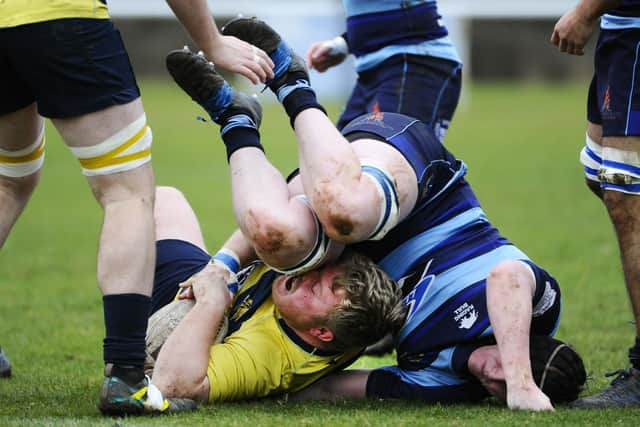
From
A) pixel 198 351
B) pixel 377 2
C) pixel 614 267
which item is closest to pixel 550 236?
pixel 614 267

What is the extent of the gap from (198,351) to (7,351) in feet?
5.38

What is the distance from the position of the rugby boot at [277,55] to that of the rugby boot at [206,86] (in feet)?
0.53

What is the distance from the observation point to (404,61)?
5590 mm

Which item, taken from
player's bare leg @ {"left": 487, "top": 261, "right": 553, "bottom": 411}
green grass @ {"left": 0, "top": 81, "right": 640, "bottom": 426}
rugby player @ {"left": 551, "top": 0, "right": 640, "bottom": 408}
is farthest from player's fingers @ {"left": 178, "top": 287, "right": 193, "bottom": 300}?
rugby player @ {"left": 551, "top": 0, "right": 640, "bottom": 408}

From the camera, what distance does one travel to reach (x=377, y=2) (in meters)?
5.63

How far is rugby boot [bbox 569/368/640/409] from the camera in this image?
4047mm

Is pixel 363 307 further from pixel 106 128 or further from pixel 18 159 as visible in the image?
pixel 18 159

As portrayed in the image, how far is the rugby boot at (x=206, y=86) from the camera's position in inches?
171

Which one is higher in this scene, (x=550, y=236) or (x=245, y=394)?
(x=245, y=394)

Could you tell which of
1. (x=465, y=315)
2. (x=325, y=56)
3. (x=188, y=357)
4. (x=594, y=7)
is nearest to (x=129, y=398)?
(x=188, y=357)

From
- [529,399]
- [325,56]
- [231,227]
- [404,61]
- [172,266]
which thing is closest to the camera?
[529,399]

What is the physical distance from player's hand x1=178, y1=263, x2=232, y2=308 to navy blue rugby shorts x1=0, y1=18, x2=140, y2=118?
3.11 ft

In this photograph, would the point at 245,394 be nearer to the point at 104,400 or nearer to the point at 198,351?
the point at 198,351

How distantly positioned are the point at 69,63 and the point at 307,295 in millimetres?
1297
